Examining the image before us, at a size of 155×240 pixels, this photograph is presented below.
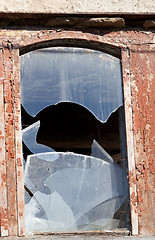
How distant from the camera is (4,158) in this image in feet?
15.6

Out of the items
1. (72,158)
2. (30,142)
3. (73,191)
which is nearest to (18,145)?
(30,142)

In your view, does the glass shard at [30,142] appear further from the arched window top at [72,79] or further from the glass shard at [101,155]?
the glass shard at [101,155]

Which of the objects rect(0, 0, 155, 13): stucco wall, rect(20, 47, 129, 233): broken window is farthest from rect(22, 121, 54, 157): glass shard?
rect(0, 0, 155, 13): stucco wall

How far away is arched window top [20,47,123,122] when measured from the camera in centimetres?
505

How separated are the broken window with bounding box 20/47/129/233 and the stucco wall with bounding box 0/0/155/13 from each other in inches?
14.4

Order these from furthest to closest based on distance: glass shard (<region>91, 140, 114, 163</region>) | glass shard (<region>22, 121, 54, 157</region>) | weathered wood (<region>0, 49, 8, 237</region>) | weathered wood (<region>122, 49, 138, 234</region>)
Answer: glass shard (<region>91, 140, 114, 163</region>) < glass shard (<region>22, 121, 54, 157</region>) < weathered wood (<region>122, 49, 138, 234</region>) < weathered wood (<region>0, 49, 8, 237</region>)

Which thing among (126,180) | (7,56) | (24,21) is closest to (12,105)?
(7,56)

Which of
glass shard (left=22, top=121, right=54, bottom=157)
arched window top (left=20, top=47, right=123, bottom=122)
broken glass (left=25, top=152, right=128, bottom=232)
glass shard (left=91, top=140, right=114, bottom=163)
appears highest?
arched window top (left=20, top=47, right=123, bottom=122)

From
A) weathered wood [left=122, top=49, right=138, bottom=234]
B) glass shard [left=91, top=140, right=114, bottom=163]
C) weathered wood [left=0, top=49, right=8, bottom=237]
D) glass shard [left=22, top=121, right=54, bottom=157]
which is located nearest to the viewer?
weathered wood [left=0, top=49, right=8, bottom=237]

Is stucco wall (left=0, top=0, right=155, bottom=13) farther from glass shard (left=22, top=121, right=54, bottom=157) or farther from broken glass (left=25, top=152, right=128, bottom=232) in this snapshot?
broken glass (left=25, top=152, right=128, bottom=232)

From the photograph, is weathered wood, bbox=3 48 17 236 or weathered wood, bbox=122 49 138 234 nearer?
weathered wood, bbox=3 48 17 236

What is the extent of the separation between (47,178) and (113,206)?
2.06 ft

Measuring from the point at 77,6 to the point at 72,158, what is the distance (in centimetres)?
137

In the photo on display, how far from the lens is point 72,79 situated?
5.14 meters
